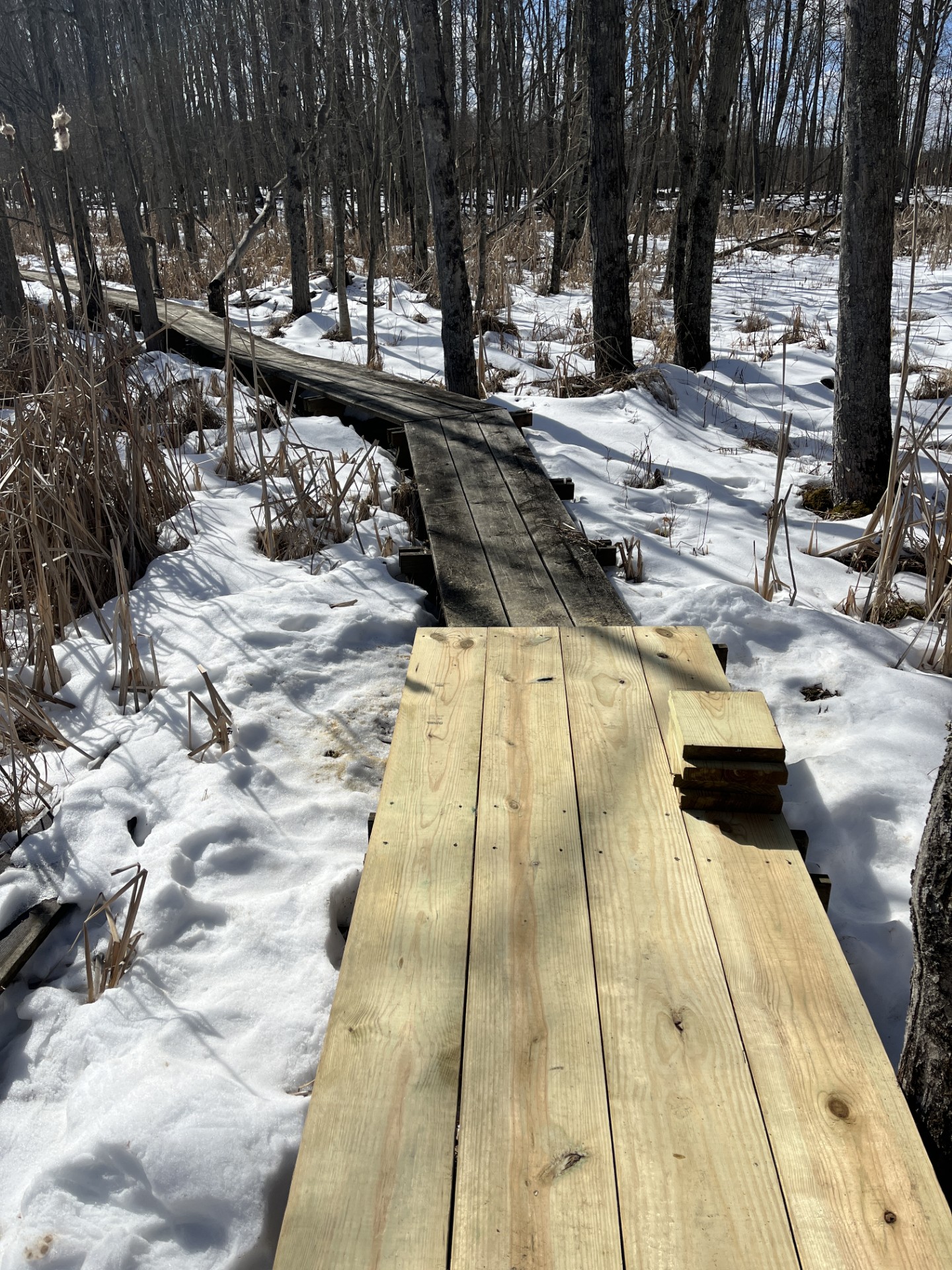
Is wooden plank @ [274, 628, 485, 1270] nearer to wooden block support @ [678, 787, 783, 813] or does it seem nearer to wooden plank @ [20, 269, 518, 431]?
wooden block support @ [678, 787, 783, 813]

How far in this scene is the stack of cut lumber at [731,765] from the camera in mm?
1825

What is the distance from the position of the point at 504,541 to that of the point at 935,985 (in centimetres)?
258

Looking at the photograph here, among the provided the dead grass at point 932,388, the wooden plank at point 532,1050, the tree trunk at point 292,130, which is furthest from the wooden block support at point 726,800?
the tree trunk at point 292,130

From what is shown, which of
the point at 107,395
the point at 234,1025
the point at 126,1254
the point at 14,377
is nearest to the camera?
the point at 126,1254

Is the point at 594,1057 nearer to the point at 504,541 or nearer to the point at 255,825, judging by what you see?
the point at 255,825

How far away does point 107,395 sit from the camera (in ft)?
14.1

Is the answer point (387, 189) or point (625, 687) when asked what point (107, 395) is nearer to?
point (625, 687)

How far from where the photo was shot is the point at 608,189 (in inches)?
246

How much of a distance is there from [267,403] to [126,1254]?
5.48 metres

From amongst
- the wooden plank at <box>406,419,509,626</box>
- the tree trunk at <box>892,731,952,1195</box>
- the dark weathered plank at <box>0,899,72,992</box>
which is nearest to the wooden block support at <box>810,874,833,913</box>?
the tree trunk at <box>892,731,952,1195</box>

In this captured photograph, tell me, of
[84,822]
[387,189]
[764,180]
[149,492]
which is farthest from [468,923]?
[764,180]

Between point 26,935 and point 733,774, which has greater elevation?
point 733,774

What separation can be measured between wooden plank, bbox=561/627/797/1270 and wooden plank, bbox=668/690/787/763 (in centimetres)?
13

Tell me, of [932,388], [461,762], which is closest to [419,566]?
[461,762]
